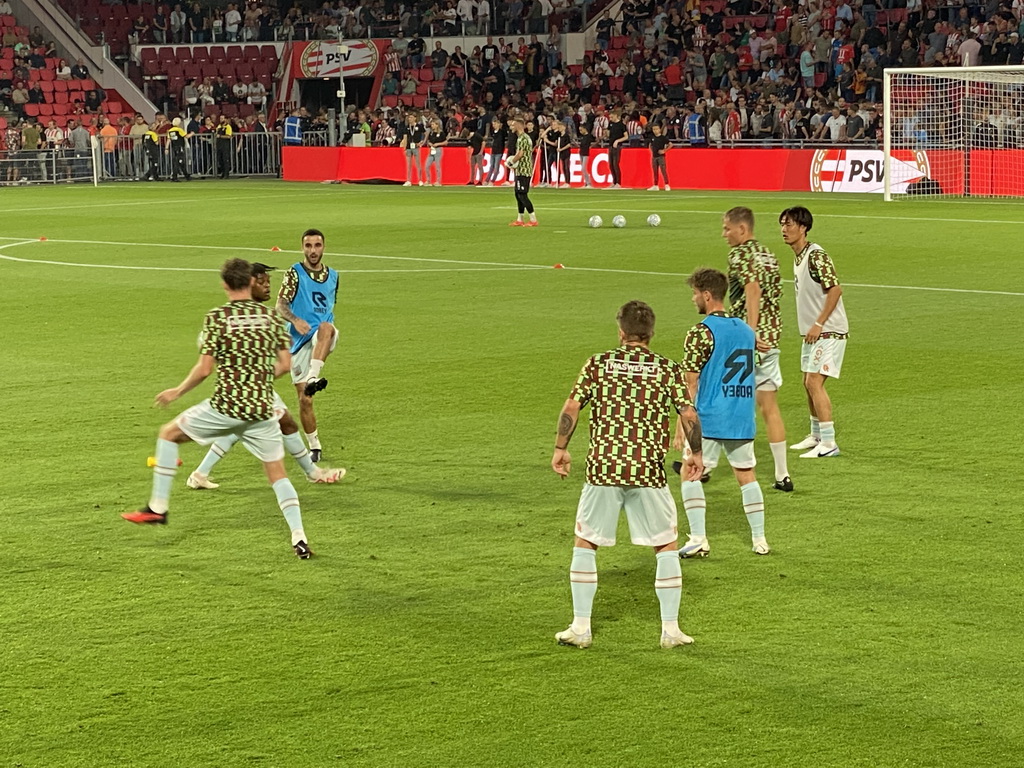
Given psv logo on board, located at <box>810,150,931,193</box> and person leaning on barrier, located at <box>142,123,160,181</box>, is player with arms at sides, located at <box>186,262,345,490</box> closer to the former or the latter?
psv logo on board, located at <box>810,150,931,193</box>

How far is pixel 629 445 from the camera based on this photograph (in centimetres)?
732

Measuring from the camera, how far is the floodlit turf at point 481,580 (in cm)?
651

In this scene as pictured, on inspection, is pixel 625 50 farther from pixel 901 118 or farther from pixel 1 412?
pixel 1 412

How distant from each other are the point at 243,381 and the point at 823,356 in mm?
4636

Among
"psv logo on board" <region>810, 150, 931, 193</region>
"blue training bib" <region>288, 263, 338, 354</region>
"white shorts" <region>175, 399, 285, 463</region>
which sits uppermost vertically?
"psv logo on board" <region>810, 150, 931, 193</region>

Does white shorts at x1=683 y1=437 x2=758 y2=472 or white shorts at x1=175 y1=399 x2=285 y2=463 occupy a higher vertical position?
white shorts at x1=175 y1=399 x2=285 y2=463

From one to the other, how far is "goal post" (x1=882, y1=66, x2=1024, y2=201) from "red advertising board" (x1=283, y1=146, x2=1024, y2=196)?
0.11 feet

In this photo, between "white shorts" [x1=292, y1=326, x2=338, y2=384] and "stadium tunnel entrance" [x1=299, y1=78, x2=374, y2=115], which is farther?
"stadium tunnel entrance" [x1=299, y1=78, x2=374, y2=115]

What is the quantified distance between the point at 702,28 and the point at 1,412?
4090cm

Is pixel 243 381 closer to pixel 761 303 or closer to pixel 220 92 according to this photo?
pixel 761 303

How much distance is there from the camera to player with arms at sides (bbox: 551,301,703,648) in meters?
7.32

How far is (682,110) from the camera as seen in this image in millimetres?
48281

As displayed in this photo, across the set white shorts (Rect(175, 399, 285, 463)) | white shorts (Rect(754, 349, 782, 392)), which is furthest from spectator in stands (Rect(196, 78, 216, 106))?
white shorts (Rect(175, 399, 285, 463))

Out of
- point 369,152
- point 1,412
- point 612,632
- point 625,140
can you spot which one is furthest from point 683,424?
point 369,152
